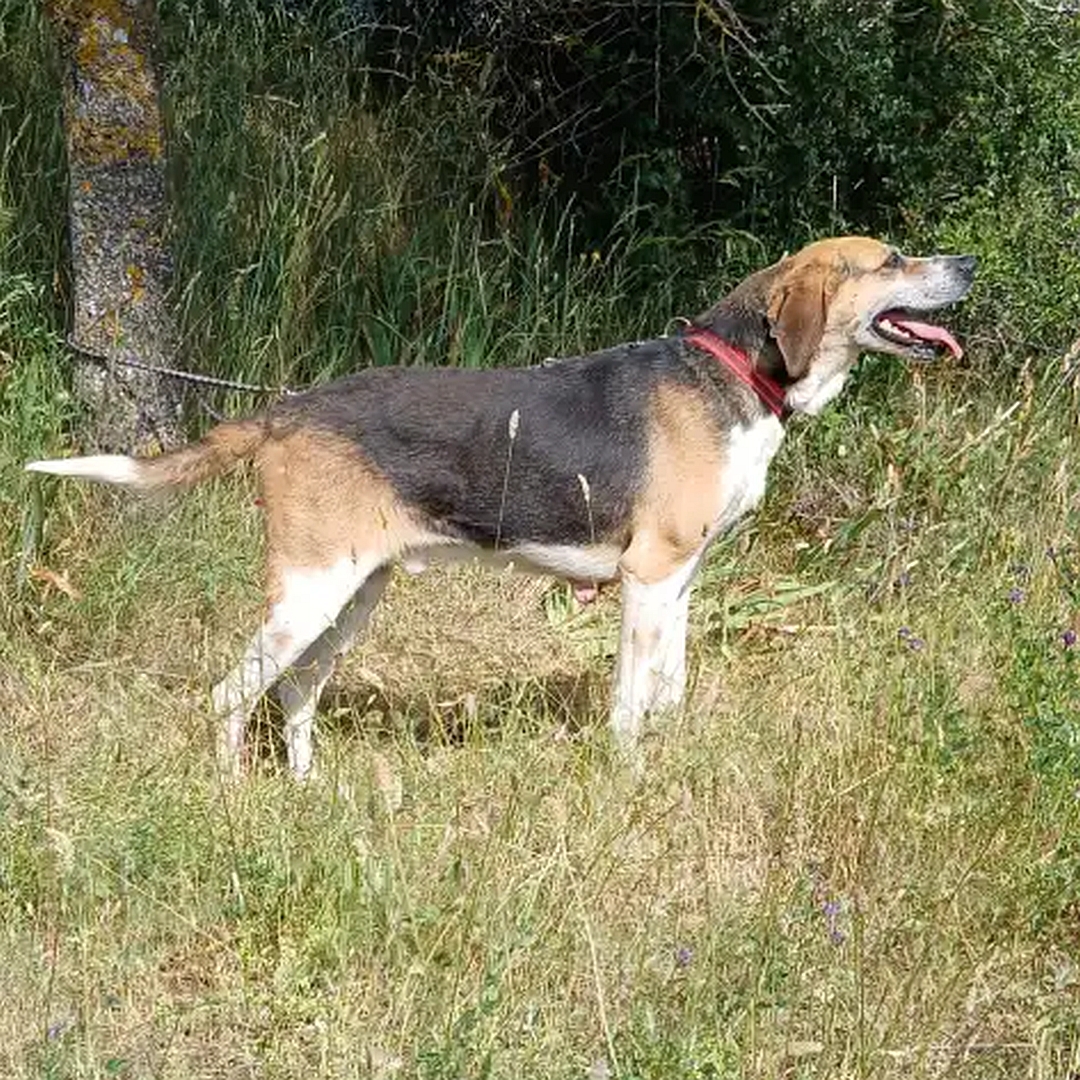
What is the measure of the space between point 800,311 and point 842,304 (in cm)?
24

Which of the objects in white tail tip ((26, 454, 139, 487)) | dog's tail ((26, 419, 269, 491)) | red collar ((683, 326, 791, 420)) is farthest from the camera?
red collar ((683, 326, 791, 420))

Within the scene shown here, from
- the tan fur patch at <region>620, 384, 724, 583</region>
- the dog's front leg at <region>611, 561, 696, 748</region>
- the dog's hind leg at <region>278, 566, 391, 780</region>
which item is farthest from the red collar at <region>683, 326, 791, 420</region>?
the dog's hind leg at <region>278, 566, 391, 780</region>

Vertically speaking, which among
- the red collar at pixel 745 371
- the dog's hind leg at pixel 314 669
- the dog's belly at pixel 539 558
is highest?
the red collar at pixel 745 371

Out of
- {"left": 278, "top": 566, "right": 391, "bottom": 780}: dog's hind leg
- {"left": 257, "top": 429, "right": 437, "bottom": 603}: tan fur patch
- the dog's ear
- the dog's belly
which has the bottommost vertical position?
{"left": 278, "top": 566, "right": 391, "bottom": 780}: dog's hind leg

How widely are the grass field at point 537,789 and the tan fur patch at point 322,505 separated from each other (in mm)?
511

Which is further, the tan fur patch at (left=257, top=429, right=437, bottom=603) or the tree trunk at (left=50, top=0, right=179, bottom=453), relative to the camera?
the tree trunk at (left=50, top=0, right=179, bottom=453)

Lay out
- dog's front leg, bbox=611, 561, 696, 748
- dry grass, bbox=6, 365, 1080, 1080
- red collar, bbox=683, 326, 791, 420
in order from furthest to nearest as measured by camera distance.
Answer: red collar, bbox=683, 326, 791, 420 < dog's front leg, bbox=611, 561, 696, 748 < dry grass, bbox=6, 365, 1080, 1080

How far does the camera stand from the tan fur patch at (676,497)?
629cm

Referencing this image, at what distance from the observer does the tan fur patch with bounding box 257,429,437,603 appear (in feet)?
20.0

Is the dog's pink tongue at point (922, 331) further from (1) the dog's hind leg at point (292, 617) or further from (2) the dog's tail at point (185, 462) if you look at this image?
(2) the dog's tail at point (185, 462)

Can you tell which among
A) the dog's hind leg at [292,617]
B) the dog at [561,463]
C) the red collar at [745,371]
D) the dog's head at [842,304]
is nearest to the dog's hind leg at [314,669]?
the dog at [561,463]

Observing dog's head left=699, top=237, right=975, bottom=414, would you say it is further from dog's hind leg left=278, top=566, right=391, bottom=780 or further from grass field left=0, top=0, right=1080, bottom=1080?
dog's hind leg left=278, top=566, right=391, bottom=780

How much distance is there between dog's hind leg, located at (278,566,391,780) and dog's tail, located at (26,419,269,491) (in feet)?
1.85

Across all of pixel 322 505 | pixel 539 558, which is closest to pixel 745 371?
pixel 539 558
